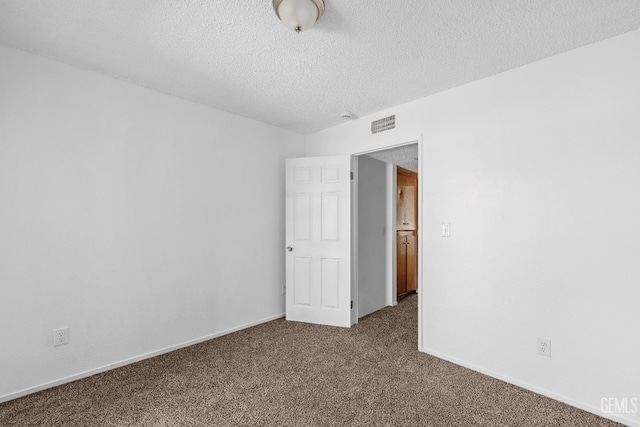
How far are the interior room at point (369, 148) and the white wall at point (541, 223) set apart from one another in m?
0.01

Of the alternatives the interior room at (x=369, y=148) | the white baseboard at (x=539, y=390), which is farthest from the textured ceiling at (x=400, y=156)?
the white baseboard at (x=539, y=390)


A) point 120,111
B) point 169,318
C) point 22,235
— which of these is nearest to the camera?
point 22,235

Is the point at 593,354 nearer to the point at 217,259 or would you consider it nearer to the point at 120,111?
the point at 217,259

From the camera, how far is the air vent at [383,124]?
318cm

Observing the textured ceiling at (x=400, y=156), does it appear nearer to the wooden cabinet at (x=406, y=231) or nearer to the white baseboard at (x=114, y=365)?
the wooden cabinet at (x=406, y=231)

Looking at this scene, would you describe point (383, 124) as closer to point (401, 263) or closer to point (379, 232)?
point (379, 232)

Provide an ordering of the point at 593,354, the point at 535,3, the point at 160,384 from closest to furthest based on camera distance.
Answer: the point at 535,3
the point at 593,354
the point at 160,384

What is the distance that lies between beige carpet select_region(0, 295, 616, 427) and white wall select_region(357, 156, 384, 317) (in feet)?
3.83

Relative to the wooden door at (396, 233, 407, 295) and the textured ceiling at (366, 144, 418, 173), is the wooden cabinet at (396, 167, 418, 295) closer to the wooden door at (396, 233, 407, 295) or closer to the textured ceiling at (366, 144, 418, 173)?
the wooden door at (396, 233, 407, 295)

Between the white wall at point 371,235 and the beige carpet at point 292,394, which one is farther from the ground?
the white wall at point 371,235

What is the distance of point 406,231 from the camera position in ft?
16.8

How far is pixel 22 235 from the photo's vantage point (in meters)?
2.15

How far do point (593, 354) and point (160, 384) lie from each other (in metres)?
3.02

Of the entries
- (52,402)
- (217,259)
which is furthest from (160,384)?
(217,259)
